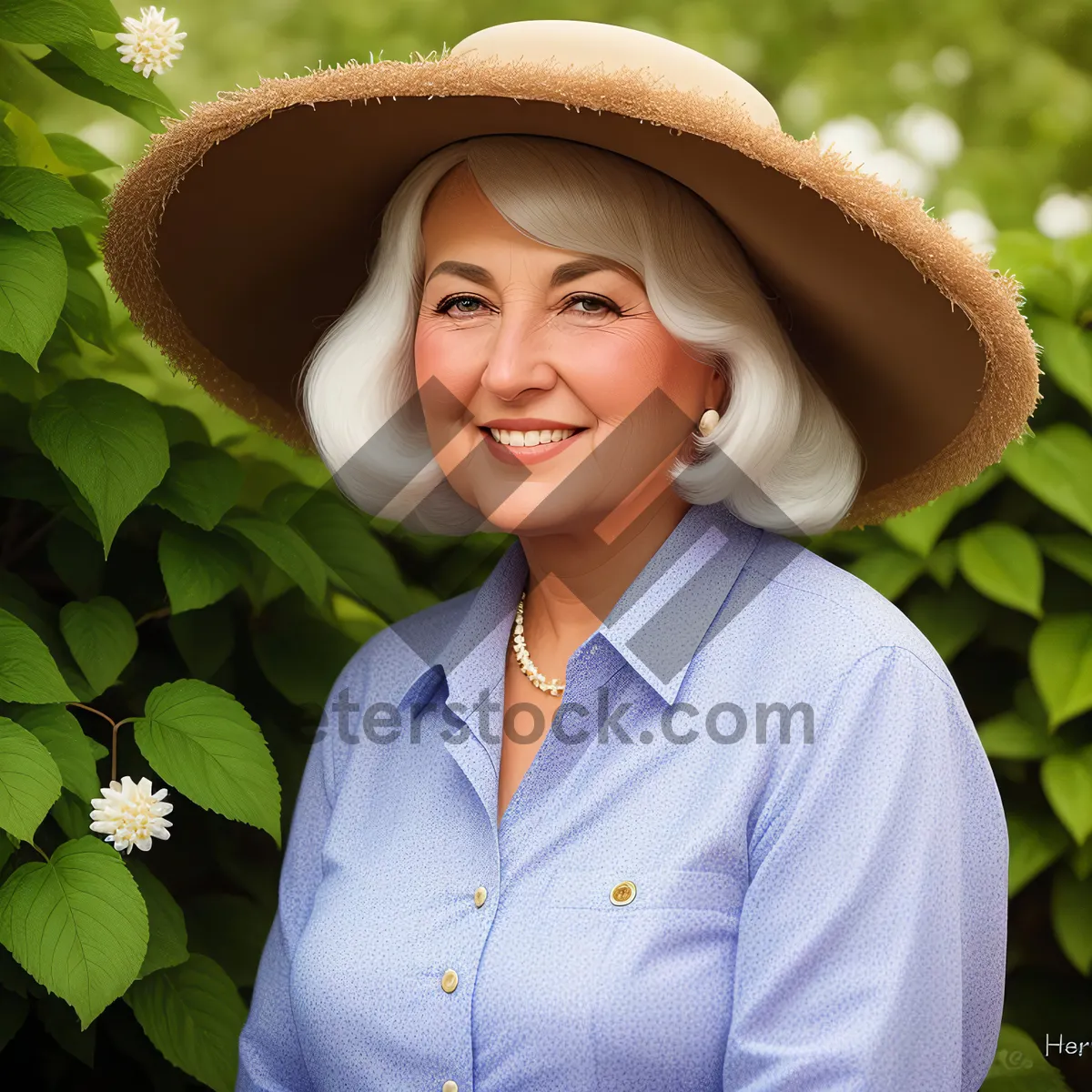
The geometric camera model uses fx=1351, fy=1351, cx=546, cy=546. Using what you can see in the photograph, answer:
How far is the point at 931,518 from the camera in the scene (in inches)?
89.7

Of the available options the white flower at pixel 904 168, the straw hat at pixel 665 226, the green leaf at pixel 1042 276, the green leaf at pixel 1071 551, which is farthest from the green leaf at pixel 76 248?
the white flower at pixel 904 168

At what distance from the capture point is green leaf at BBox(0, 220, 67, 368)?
1.62m

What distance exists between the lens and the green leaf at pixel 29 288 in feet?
5.32

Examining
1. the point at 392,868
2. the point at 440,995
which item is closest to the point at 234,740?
the point at 392,868

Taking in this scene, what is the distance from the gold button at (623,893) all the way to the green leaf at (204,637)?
911mm

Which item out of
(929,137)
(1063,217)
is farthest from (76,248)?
(929,137)

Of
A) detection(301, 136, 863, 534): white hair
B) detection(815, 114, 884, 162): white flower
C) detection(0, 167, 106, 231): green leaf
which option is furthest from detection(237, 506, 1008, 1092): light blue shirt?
detection(815, 114, 884, 162): white flower

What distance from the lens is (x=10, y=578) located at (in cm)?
204

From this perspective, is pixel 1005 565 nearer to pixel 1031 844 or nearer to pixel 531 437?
pixel 1031 844

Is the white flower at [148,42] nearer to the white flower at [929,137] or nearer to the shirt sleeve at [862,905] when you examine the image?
the shirt sleeve at [862,905]

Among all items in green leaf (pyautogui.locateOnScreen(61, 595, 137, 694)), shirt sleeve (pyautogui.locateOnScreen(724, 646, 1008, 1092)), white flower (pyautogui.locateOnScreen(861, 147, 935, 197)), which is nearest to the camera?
shirt sleeve (pyautogui.locateOnScreen(724, 646, 1008, 1092))

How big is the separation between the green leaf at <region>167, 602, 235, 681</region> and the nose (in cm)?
80

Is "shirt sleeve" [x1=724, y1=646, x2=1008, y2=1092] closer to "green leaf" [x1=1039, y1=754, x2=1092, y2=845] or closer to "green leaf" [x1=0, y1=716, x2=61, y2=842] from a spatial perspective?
"green leaf" [x1=1039, y1=754, x2=1092, y2=845]

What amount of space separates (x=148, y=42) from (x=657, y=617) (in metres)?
1.09
